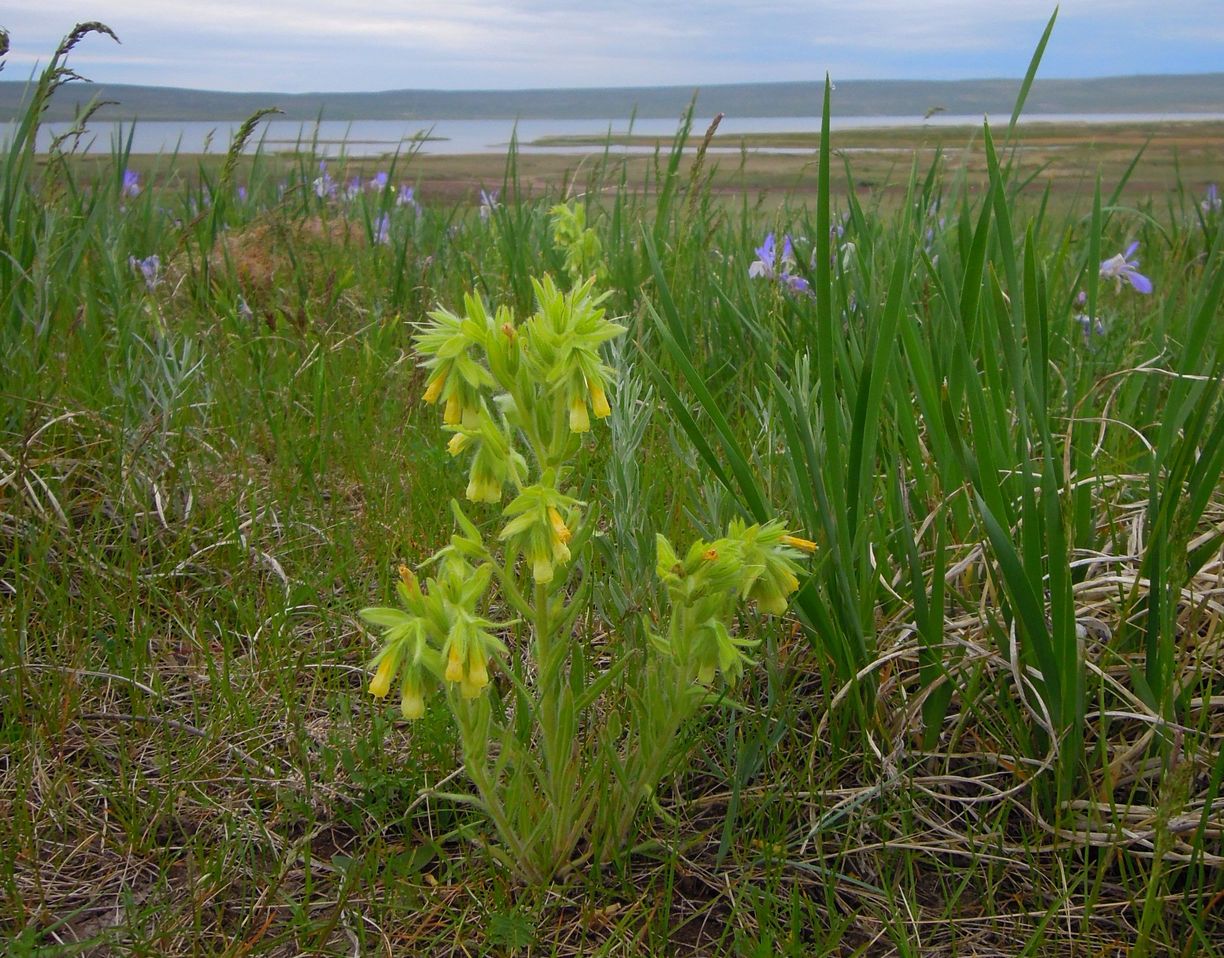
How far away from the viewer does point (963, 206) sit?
2152 millimetres

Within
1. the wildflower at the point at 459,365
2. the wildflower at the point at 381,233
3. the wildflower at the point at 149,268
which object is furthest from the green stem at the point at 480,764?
the wildflower at the point at 381,233

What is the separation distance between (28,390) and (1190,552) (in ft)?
8.82

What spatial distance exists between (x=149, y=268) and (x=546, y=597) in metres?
3.41

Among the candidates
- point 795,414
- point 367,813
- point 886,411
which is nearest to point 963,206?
point 886,411

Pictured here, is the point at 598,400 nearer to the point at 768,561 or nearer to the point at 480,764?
the point at 768,561

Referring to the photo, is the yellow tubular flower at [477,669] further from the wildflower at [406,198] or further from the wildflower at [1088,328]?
the wildflower at [406,198]

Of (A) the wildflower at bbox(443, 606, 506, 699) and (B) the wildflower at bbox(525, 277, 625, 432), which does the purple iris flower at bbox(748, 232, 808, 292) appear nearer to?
(B) the wildflower at bbox(525, 277, 625, 432)

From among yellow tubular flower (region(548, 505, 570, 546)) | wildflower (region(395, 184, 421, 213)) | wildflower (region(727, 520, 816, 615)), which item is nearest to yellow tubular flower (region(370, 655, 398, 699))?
yellow tubular flower (region(548, 505, 570, 546))

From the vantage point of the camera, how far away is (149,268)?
4.13 metres

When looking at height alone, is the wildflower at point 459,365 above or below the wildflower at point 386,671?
above

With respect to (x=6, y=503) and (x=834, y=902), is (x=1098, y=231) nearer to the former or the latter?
(x=834, y=902)

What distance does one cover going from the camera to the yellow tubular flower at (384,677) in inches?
49.6

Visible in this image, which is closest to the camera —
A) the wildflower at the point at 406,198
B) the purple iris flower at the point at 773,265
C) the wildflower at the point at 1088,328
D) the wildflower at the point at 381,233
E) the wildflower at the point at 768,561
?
the wildflower at the point at 768,561

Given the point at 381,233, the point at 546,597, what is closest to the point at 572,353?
the point at 546,597
